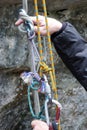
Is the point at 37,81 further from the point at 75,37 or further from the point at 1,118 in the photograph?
the point at 1,118

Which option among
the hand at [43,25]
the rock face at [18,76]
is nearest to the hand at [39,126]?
the hand at [43,25]

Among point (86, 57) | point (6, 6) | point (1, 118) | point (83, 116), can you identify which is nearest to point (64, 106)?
point (83, 116)

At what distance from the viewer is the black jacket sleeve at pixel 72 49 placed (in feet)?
3.84

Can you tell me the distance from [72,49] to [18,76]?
764 mm

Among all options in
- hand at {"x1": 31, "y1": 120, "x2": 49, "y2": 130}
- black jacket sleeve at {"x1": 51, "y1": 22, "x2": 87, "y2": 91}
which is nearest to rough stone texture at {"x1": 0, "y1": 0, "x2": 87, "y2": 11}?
black jacket sleeve at {"x1": 51, "y1": 22, "x2": 87, "y2": 91}

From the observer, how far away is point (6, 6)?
1.82 metres

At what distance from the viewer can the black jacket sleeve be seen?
3.84 feet

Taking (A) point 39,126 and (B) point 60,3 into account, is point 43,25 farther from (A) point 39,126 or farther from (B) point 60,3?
(B) point 60,3

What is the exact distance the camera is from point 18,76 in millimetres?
1896

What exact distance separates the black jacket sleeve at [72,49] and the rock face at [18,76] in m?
0.68

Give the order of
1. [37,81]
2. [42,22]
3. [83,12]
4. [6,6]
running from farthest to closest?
[83,12]
[6,6]
[42,22]
[37,81]

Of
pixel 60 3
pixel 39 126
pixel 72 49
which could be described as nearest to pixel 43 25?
pixel 72 49

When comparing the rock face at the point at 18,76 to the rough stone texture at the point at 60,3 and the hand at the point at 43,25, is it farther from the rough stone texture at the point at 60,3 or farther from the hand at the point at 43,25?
the hand at the point at 43,25

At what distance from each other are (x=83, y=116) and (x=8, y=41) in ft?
1.98
